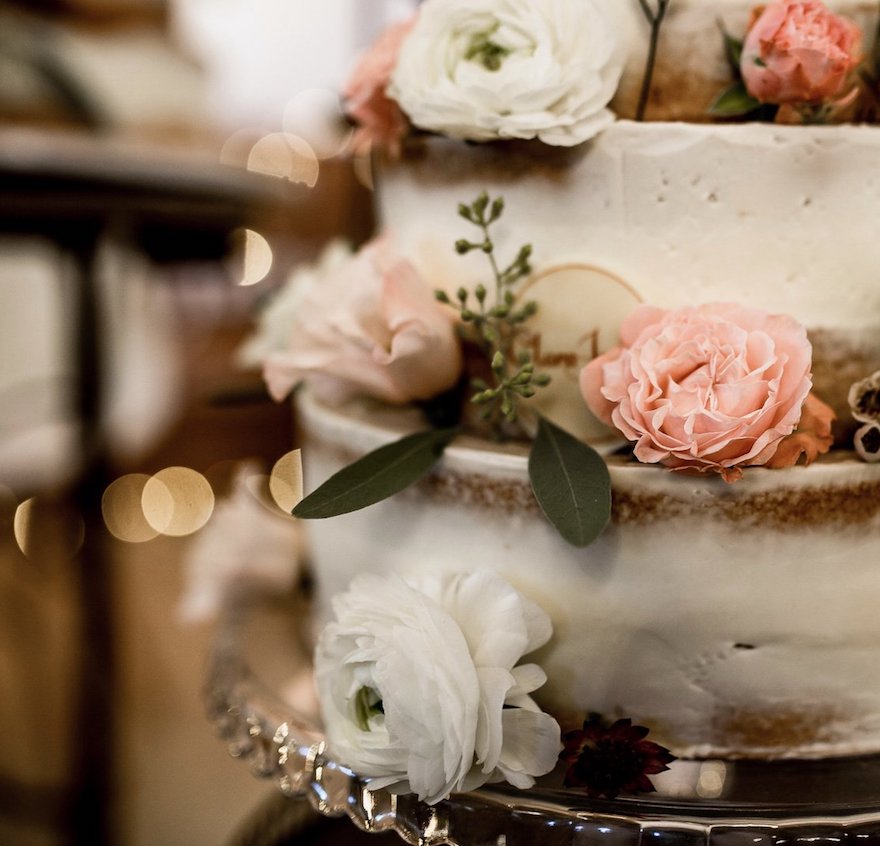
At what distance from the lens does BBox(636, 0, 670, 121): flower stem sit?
760mm

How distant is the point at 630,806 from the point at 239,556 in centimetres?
67

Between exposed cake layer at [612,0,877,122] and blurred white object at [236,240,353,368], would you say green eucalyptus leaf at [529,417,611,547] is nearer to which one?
exposed cake layer at [612,0,877,122]

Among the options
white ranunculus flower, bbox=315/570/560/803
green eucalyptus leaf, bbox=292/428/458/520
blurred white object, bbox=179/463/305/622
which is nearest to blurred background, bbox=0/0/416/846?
blurred white object, bbox=179/463/305/622

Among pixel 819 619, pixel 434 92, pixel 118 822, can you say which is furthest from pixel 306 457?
pixel 118 822

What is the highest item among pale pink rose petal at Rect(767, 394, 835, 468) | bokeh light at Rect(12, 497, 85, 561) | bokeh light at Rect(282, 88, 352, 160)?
pale pink rose petal at Rect(767, 394, 835, 468)

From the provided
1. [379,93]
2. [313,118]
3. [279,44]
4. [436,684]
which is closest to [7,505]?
[379,93]

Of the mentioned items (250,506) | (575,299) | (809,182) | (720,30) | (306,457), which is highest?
(720,30)

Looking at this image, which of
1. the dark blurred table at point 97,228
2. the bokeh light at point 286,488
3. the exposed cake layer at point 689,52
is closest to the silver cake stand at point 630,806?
the exposed cake layer at point 689,52

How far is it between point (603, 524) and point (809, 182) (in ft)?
1.13

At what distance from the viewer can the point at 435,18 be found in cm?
77

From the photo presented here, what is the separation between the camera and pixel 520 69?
721 mm

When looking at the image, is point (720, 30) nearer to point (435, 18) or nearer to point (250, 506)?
point (435, 18)

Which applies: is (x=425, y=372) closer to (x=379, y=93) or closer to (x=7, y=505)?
(x=379, y=93)

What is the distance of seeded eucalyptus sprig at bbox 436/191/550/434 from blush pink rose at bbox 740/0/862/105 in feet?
0.75
